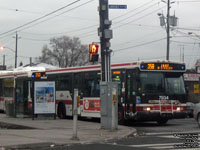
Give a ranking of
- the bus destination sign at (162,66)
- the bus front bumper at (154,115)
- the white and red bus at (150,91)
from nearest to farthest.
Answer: the bus front bumper at (154,115) → the white and red bus at (150,91) → the bus destination sign at (162,66)

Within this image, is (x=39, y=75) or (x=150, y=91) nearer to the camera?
(x=150, y=91)

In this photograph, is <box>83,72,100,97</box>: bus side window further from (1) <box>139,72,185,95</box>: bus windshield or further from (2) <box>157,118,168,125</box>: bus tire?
(2) <box>157,118,168,125</box>: bus tire

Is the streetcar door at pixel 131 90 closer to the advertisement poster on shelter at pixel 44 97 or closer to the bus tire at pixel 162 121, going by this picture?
the bus tire at pixel 162 121

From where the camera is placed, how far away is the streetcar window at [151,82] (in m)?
18.6

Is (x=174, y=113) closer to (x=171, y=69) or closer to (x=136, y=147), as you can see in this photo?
(x=171, y=69)

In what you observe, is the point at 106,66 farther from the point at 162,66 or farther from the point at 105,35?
the point at 162,66

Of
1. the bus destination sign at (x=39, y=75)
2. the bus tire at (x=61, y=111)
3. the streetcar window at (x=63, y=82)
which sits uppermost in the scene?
the bus destination sign at (x=39, y=75)

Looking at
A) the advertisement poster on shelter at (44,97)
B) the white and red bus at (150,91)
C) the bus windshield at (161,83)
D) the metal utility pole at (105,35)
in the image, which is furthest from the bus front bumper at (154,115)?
the advertisement poster on shelter at (44,97)

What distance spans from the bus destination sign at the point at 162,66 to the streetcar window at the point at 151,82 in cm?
29

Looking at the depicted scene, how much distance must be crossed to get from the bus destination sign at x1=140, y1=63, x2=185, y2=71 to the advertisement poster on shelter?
20.5ft

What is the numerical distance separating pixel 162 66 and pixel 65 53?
69.9 meters

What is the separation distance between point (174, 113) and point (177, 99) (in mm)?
768

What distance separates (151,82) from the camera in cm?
1883

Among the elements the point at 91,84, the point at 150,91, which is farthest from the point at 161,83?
the point at 91,84
